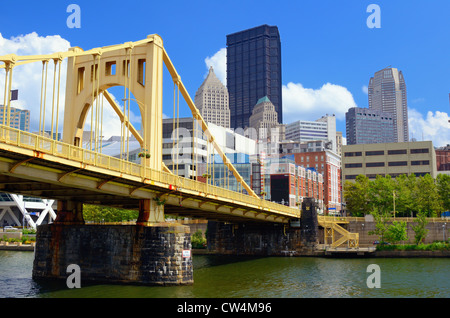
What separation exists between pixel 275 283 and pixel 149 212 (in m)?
13.7

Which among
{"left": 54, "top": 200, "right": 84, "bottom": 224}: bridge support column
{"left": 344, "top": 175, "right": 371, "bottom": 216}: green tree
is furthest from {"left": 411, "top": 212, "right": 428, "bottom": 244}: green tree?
{"left": 54, "top": 200, "right": 84, "bottom": 224}: bridge support column

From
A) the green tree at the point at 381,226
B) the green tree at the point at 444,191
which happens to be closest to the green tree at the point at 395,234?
the green tree at the point at 381,226

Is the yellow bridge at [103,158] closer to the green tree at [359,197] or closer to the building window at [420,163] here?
the green tree at [359,197]

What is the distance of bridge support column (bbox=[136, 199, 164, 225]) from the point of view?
136 ft

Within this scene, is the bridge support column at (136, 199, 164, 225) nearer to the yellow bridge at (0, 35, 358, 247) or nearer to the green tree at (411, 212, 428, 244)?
the yellow bridge at (0, 35, 358, 247)

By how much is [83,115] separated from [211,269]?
23.9 meters

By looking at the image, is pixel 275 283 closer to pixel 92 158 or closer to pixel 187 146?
pixel 92 158

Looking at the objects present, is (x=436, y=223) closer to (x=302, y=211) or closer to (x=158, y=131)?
(x=302, y=211)

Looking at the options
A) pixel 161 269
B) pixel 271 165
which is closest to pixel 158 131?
pixel 161 269

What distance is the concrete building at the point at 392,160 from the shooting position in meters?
135

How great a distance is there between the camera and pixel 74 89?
46.6 metres

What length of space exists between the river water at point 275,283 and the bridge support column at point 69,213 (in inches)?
230

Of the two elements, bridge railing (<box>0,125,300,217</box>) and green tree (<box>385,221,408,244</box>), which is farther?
green tree (<box>385,221,408,244</box>)

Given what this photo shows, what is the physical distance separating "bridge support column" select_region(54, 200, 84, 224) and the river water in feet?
19.2
